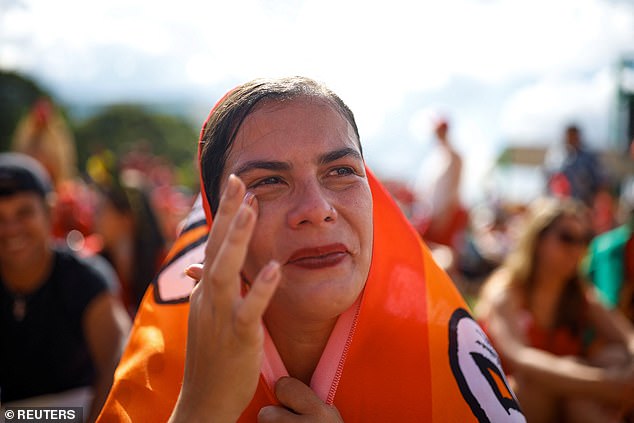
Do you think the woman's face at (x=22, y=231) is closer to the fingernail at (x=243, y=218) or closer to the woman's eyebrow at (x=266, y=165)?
the woman's eyebrow at (x=266, y=165)

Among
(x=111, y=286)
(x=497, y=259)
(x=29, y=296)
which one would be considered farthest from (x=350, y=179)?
(x=497, y=259)

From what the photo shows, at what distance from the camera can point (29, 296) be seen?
9.04 ft

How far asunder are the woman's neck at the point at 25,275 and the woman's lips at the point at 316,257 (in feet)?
6.75

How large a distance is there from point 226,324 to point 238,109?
0.68m

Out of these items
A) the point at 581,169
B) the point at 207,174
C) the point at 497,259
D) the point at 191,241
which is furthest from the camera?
the point at 497,259

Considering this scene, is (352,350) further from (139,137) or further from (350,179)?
(139,137)

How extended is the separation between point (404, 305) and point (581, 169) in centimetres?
650

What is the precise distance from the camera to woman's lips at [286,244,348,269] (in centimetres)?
130

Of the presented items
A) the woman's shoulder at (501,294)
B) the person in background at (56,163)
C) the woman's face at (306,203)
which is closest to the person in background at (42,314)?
the woman's face at (306,203)

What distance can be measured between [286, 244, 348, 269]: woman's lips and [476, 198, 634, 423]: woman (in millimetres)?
2183

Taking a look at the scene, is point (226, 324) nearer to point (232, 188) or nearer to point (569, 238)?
point (232, 188)

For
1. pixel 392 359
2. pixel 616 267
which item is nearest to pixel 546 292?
pixel 616 267

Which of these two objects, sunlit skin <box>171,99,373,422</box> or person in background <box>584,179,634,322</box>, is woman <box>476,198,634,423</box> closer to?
person in background <box>584,179,634,322</box>

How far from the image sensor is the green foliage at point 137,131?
176 ft
